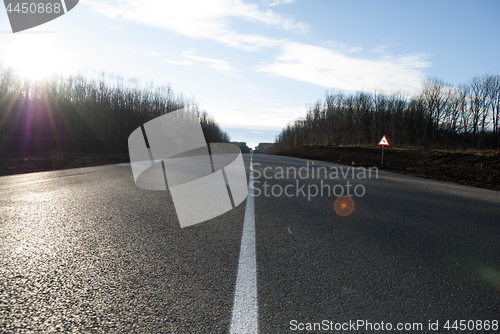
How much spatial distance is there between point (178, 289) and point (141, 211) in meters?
3.18

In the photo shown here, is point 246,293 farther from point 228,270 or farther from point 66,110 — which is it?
point 66,110

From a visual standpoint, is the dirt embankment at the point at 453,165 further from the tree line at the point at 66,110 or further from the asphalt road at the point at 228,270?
the tree line at the point at 66,110

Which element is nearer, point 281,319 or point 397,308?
point 281,319

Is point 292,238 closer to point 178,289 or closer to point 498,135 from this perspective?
point 178,289

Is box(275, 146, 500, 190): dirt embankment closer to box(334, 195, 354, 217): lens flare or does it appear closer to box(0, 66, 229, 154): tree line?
box(334, 195, 354, 217): lens flare

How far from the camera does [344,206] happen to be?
626cm

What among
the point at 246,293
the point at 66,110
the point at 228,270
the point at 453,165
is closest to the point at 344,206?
the point at 228,270

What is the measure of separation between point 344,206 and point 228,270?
398 centimetres

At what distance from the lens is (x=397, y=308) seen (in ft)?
7.18

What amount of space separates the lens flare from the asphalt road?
25 centimetres

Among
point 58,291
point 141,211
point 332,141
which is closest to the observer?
point 58,291

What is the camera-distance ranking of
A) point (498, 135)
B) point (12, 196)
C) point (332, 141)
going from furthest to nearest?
point (332, 141) < point (498, 135) < point (12, 196)

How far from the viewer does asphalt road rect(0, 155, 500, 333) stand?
2.04 meters

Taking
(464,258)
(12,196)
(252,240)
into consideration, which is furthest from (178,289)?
(12,196)
